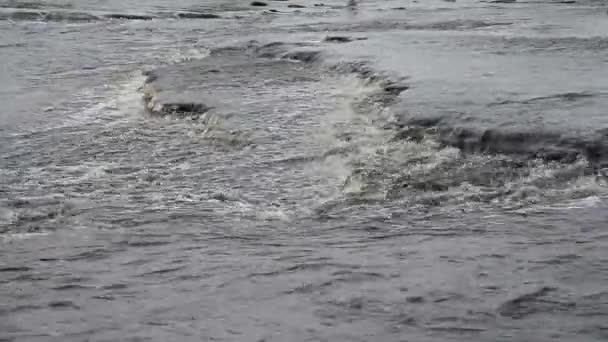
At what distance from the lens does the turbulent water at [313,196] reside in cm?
387

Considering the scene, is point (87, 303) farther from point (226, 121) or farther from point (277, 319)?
point (226, 121)

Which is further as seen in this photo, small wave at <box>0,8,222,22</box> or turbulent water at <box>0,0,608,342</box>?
small wave at <box>0,8,222,22</box>

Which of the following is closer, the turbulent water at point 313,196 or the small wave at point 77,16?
the turbulent water at point 313,196

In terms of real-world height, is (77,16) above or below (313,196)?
above

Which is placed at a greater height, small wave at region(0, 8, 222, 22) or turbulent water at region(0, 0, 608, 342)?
small wave at region(0, 8, 222, 22)

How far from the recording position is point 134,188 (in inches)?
238

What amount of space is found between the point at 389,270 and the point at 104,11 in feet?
51.6

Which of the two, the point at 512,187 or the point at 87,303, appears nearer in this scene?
the point at 87,303

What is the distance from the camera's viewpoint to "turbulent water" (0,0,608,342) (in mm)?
3869

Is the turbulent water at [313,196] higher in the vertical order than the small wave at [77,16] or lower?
lower

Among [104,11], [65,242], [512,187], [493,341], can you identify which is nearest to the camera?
[493,341]

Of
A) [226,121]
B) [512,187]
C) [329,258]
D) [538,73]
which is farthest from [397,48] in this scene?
[329,258]

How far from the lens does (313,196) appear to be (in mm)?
5684

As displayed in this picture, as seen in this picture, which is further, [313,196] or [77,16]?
[77,16]
